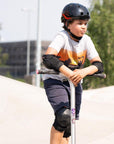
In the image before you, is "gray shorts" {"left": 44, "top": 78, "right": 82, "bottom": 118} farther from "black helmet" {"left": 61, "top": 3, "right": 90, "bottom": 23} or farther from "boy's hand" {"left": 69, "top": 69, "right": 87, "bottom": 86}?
"black helmet" {"left": 61, "top": 3, "right": 90, "bottom": 23}

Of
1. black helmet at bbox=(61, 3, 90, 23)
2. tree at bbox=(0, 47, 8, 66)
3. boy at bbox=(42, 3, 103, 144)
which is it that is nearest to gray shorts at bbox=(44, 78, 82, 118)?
boy at bbox=(42, 3, 103, 144)

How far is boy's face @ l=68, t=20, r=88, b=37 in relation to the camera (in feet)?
11.0

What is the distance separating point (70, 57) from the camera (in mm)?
3553

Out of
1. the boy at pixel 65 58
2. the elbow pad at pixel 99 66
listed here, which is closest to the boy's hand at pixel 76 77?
the boy at pixel 65 58

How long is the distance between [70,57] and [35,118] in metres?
3.37

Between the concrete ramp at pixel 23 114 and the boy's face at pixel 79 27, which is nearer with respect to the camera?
the boy's face at pixel 79 27

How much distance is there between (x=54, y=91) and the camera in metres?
3.48

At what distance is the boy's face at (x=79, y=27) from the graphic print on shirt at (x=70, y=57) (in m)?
0.24

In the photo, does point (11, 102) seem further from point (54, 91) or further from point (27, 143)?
point (54, 91)

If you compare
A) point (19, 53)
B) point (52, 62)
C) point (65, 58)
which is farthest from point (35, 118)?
point (19, 53)

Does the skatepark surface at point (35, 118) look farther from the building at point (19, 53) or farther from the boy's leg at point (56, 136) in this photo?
the building at point (19, 53)

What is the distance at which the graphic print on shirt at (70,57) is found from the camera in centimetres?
353

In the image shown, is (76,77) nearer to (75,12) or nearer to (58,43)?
(58,43)

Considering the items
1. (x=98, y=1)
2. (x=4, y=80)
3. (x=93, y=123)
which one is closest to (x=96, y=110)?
(x=93, y=123)
